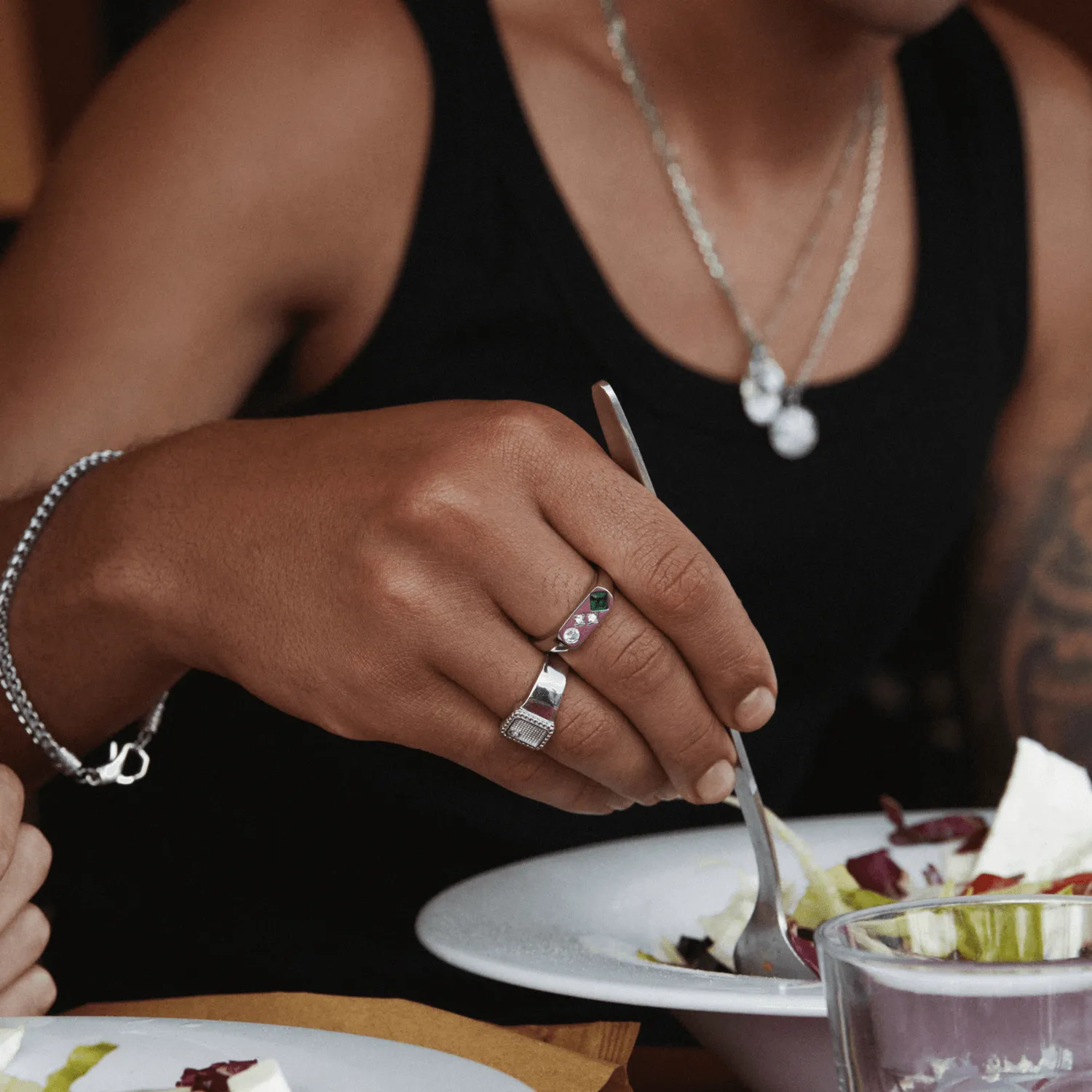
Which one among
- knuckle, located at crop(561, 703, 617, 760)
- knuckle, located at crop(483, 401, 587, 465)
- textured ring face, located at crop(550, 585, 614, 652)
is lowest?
knuckle, located at crop(561, 703, 617, 760)

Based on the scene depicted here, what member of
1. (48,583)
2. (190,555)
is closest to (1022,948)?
(190,555)

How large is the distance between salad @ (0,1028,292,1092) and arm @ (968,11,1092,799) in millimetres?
1024

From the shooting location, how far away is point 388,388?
39.6 inches

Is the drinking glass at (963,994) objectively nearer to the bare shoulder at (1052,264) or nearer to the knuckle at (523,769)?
the knuckle at (523,769)

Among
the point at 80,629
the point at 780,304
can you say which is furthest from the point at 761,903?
the point at 780,304

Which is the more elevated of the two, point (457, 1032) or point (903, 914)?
point (903, 914)

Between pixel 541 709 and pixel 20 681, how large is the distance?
33cm

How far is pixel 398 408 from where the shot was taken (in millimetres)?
575

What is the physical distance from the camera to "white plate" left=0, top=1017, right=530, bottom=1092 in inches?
16.3

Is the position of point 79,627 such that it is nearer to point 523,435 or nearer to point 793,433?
point 523,435

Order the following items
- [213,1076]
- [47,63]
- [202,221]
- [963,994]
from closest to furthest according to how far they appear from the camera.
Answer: [963,994], [213,1076], [202,221], [47,63]

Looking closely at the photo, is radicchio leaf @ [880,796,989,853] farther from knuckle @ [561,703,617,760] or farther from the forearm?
the forearm

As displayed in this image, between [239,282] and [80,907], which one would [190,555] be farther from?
[80,907]

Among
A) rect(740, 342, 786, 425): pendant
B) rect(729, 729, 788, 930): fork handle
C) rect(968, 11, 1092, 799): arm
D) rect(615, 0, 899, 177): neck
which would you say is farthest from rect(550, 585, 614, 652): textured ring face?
rect(968, 11, 1092, 799): arm
